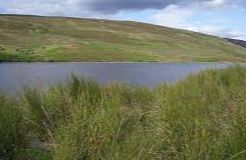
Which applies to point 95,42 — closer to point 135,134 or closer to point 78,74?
point 78,74

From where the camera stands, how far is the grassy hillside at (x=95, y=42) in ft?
388

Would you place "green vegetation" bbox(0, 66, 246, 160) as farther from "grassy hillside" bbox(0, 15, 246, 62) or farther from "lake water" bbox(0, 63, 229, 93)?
"grassy hillside" bbox(0, 15, 246, 62)

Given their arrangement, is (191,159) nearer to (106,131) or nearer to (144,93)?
(106,131)

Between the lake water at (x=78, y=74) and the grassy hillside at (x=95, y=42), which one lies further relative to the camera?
the grassy hillside at (x=95, y=42)

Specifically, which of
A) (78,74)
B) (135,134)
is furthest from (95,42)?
(135,134)

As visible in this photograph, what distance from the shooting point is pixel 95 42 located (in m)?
142

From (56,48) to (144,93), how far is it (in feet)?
358

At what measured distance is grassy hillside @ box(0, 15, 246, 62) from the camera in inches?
4657

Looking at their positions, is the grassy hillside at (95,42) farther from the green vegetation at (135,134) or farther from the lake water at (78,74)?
the green vegetation at (135,134)

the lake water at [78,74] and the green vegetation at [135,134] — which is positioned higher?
the green vegetation at [135,134]

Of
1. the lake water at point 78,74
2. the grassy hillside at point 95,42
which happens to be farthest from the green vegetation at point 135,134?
the grassy hillside at point 95,42

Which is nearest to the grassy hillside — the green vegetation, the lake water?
the lake water

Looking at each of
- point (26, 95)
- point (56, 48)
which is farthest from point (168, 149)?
point (56, 48)

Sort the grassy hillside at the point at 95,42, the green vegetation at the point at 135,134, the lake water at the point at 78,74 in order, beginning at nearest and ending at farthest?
1. the green vegetation at the point at 135,134
2. the lake water at the point at 78,74
3. the grassy hillside at the point at 95,42
